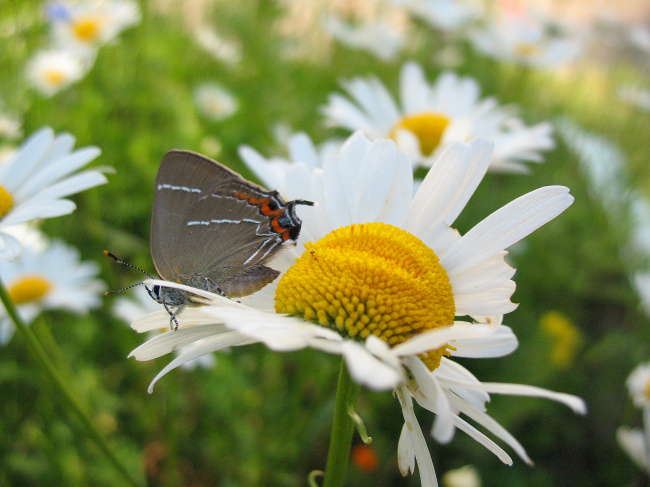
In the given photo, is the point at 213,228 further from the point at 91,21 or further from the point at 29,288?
the point at 91,21

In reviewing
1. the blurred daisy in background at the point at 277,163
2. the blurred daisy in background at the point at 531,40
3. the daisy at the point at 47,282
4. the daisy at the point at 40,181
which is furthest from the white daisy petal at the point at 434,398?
the blurred daisy in background at the point at 531,40

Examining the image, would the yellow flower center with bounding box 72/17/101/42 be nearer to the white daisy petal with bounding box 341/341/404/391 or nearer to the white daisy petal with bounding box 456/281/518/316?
the white daisy petal with bounding box 456/281/518/316

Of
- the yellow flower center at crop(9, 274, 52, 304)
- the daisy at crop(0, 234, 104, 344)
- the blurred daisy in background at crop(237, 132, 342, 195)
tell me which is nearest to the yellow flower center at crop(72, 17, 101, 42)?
the daisy at crop(0, 234, 104, 344)

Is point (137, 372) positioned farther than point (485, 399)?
Yes

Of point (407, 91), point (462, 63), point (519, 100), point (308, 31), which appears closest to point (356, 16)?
point (308, 31)

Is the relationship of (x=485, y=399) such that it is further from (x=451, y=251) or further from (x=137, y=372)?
(x=137, y=372)

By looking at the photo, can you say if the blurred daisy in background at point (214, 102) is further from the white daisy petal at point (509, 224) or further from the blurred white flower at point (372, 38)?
the white daisy petal at point (509, 224)

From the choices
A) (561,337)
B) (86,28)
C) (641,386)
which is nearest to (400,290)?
(641,386)
